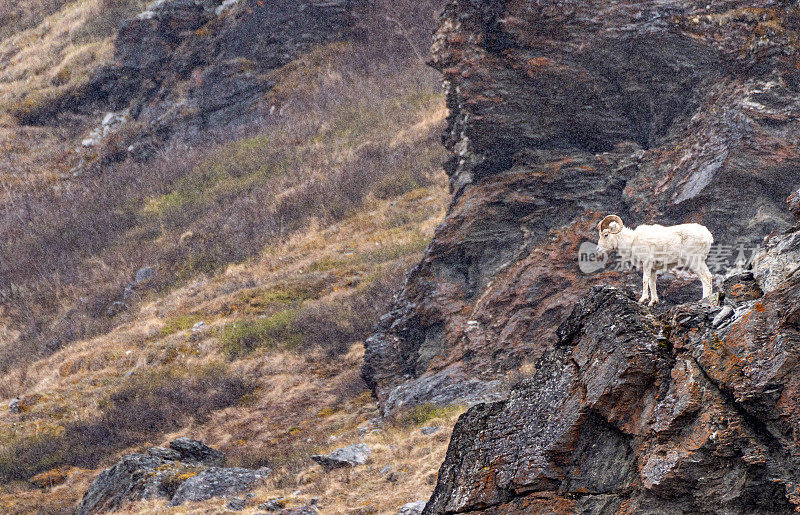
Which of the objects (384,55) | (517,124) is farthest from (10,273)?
(517,124)

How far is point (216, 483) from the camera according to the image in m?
13.7

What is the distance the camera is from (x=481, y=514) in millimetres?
6062

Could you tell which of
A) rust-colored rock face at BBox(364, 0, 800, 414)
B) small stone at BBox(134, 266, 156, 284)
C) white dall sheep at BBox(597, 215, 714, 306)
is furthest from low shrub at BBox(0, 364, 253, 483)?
white dall sheep at BBox(597, 215, 714, 306)

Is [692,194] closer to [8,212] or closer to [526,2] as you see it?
[526,2]

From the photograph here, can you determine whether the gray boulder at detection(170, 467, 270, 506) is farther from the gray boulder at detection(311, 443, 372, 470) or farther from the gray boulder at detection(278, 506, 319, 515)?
the gray boulder at detection(278, 506, 319, 515)

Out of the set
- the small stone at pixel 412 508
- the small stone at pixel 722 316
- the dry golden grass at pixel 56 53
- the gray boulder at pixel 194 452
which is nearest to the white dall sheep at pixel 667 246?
the small stone at pixel 412 508

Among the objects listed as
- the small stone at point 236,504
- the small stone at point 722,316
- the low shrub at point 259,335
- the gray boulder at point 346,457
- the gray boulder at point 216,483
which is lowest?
the low shrub at point 259,335

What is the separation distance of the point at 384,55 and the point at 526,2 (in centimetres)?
2273

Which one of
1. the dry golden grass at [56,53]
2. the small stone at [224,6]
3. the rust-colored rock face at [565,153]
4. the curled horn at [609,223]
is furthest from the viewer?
the dry golden grass at [56,53]

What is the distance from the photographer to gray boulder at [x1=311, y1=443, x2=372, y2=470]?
13886mm

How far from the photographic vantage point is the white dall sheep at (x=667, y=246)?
998cm

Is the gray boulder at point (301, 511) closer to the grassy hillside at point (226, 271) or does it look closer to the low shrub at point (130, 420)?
the grassy hillside at point (226, 271)

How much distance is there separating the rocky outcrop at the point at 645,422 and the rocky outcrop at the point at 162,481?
784cm

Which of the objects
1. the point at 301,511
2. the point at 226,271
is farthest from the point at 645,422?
the point at 226,271
